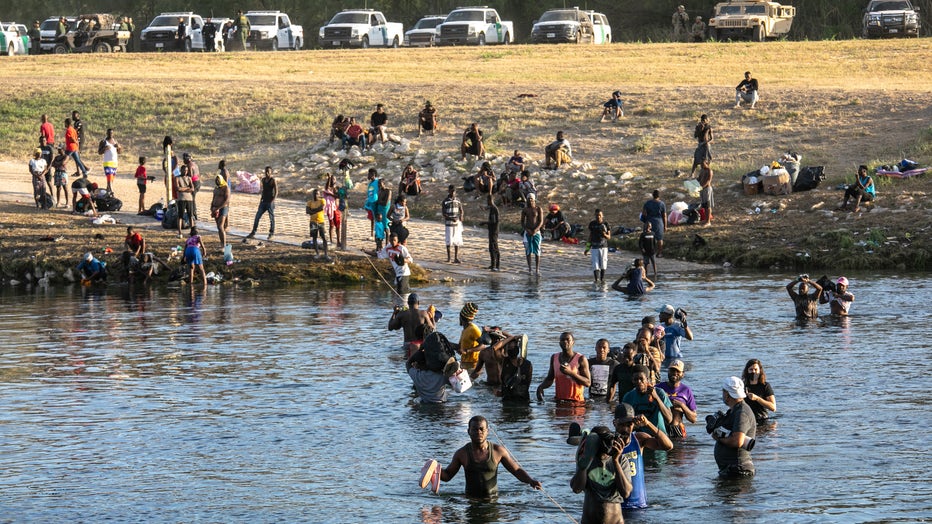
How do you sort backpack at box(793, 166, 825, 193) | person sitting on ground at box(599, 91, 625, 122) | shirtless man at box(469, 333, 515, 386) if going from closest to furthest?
shirtless man at box(469, 333, 515, 386) → backpack at box(793, 166, 825, 193) → person sitting on ground at box(599, 91, 625, 122)

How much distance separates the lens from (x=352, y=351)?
74.6 feet

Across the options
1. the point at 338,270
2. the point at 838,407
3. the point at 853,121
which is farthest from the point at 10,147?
the point at 838,407

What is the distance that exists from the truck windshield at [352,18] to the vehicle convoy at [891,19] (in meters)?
23.1

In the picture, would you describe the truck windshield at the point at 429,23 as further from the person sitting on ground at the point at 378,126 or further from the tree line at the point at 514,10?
the person sitting on ground at the point at 378,126

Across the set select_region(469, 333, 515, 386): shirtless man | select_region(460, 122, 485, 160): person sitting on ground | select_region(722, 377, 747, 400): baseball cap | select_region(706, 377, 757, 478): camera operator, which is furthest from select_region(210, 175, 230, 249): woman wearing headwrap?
select_region(722, 377, 747, 400): baseball cap

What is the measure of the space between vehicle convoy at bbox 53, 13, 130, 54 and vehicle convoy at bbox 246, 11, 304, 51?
585 cm

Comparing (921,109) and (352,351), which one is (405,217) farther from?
(921,109)

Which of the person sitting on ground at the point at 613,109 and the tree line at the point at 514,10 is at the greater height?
the tree line at the point at 514,10

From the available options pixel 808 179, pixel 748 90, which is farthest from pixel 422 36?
pixel 808 179

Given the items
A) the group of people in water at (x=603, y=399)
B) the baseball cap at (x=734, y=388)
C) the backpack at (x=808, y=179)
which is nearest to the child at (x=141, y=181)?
the group of people in water at (x=603, y=399)

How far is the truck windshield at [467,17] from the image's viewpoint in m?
63.7

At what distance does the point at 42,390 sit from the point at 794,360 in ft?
37.9

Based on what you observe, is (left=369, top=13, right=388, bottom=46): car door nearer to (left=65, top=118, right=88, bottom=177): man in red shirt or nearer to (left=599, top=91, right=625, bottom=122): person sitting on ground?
(left=599, top=91, right=625, bottom=122): person sitting on ground

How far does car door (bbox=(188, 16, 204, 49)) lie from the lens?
208 ft
